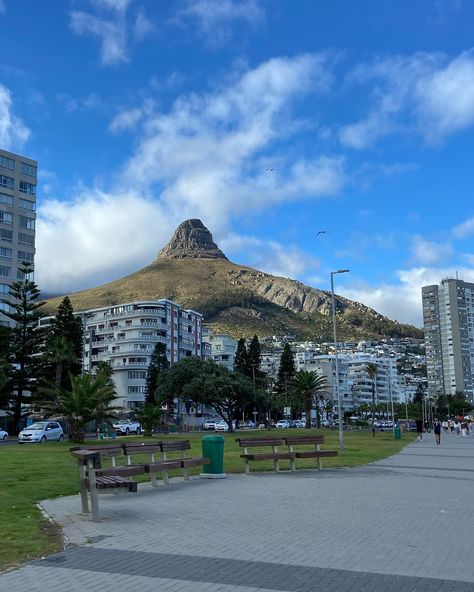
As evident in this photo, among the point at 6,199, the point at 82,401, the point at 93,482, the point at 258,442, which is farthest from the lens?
the point at 6,199

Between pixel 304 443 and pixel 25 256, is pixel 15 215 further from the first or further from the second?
pixel 304 443

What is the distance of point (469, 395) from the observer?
19375 centimetres

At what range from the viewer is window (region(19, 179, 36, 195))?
87431 mm

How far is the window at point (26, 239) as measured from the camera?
85.8 meters

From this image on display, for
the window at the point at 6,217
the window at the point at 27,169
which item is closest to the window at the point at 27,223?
the window at the point at 6,217

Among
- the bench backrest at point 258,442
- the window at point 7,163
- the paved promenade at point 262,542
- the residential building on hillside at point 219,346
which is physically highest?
the window at point 7,163

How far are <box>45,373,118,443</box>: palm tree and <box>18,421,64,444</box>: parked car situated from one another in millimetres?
5504

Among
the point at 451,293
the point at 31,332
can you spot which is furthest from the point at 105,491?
the point at 451,293

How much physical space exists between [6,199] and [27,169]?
6.41 m

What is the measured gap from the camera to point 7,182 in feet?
281

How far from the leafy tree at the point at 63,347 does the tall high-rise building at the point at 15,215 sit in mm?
22234

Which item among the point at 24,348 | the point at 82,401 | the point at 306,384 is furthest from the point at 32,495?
the point at 306,384

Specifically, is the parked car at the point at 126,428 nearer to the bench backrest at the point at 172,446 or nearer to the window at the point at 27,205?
the window at the point at 27,205

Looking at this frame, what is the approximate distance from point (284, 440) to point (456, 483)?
423 cm
